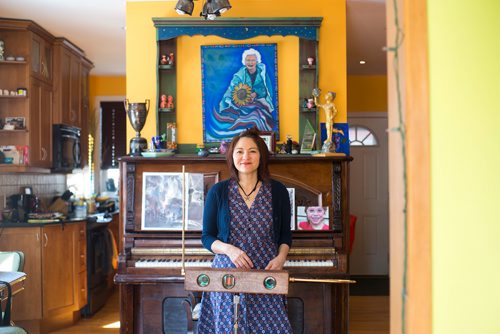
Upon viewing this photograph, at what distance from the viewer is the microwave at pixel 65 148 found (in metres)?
5.78

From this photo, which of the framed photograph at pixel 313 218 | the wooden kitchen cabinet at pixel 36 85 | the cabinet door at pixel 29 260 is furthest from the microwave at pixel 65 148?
the framed photograph at pixel 313 218

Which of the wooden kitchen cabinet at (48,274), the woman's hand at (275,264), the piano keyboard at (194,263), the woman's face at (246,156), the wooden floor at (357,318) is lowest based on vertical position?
the wooden floor at (357,318)

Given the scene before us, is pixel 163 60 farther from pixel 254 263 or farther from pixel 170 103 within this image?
pixel 254 263

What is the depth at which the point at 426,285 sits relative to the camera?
3.79 ft

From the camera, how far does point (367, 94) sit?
730 centimetres

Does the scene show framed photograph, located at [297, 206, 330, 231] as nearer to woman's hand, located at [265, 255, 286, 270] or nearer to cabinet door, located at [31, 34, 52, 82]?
woman's hand, located at [265, 255, 286, 270]

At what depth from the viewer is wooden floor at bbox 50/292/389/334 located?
484 centimetres

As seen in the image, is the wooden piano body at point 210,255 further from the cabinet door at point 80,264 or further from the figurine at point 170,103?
the cabinet door at point 80,264

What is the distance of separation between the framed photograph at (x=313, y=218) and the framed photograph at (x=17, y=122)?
3.02 meters

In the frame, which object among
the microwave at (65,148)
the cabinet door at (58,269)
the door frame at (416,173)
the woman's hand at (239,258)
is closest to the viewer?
the door frame at (416,173)

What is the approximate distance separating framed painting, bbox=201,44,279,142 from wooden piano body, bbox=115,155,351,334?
0.57 m

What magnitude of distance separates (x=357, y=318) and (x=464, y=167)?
4.31 m

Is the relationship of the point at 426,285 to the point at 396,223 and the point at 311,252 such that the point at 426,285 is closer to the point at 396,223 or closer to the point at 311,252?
the point at 396,223

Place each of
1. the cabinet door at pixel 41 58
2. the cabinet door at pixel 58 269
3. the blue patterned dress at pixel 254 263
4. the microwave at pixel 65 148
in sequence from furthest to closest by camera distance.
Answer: the microwave at pixel 65 148, the cabinet door at pixel 41 58, the cabinet door at pixel 58 269, the blue patterned dress at pixel 254 263
